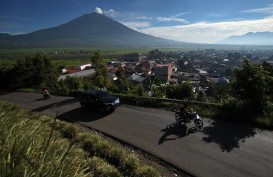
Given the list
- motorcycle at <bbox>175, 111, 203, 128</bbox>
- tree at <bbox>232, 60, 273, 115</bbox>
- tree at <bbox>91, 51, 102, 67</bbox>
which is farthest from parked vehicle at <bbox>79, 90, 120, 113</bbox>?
tree at <bbox>91, 51, 102, 67</bbox>

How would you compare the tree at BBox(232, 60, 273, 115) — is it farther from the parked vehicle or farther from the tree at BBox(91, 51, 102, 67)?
the tree at BBox(91, 51, 102, 67)

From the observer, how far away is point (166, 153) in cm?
1003

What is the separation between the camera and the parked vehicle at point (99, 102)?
17.0 metres

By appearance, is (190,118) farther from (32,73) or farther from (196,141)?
(32,73)

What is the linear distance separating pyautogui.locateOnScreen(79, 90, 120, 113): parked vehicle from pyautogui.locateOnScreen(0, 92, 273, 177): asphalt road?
2.22 ft

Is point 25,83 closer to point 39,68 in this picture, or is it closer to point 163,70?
point 39,68

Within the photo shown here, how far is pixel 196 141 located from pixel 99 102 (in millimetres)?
8271

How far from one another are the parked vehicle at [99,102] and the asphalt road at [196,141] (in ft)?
2.22

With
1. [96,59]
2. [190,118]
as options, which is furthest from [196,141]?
[96,59]

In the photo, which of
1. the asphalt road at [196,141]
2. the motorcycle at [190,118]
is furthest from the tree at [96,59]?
the motorcycle at [190,118]

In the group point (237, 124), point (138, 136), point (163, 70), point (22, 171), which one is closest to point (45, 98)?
point (138, 136)

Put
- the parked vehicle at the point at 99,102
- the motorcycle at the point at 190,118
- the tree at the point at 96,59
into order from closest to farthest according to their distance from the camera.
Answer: the motorcycle at the point at 190,118
the parked vehicle at the point at 99,102
the tree at the point at 96,59

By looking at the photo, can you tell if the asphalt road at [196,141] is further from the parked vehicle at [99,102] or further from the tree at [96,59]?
the tree at [96,59]

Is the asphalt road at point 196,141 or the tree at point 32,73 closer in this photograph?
the asphalt road at point 196,141
